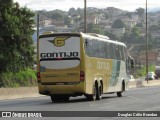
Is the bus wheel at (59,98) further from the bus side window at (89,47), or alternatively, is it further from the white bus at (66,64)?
the bus side window at (89,47)

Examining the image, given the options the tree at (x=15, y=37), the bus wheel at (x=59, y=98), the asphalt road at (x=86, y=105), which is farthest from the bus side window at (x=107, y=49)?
the tree at (x=15, y=37)

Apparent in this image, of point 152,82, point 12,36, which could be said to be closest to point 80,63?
point 12,36

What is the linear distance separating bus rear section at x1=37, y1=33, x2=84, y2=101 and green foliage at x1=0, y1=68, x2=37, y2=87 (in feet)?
78.7

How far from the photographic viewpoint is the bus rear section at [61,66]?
29.4m

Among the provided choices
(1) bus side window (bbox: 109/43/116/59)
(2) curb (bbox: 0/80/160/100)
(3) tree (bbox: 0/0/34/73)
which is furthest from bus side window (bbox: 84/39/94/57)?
(3) tree (bbox: 0/0/34/73)

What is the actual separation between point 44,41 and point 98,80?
161 inches

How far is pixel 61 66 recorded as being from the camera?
2942cm

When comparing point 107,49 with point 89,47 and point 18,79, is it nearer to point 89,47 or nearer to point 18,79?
point 89,47

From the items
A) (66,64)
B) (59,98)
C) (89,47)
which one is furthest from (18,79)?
(66,64)

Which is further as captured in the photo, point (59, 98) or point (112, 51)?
point (112, 51)

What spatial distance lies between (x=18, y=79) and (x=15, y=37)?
6212mm

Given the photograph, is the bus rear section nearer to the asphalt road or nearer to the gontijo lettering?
the gontijo lettering

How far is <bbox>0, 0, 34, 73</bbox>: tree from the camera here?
5131 centimetres

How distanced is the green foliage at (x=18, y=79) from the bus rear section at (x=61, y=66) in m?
24.0
